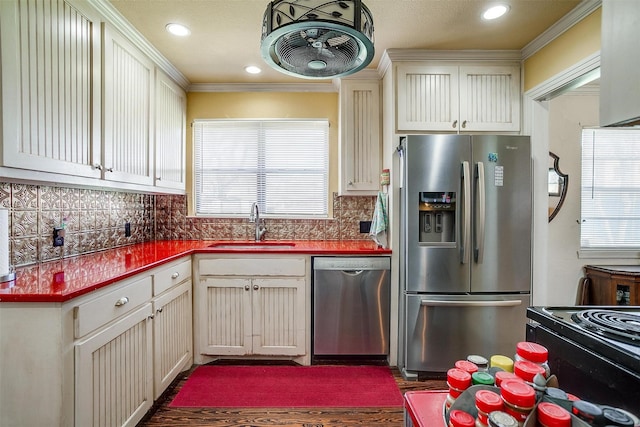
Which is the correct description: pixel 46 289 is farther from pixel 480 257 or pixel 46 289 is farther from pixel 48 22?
pixel 480 257

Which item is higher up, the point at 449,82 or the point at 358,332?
the point at 449,82

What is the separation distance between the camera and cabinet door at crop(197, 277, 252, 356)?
2.49 metres

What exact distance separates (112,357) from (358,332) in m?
1.67

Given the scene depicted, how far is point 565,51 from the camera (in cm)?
208

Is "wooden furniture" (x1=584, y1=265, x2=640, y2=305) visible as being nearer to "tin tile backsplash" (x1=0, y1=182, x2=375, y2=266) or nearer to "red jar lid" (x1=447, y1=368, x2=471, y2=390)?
"tin tile backsplash" (x1=0, y1=182, x2=375, y2=266)

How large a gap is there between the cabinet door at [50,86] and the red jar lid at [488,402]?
6.02 feet

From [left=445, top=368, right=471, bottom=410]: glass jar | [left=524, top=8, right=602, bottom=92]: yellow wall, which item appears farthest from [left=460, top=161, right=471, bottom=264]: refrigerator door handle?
[left=445, top=368, right=471, bottom=410]: glass jar

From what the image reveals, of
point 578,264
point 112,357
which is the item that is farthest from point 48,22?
point 578,264

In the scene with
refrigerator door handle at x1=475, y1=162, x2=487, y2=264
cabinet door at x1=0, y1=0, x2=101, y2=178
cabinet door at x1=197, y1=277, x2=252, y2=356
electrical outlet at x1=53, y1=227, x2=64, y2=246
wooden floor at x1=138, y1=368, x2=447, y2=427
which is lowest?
wooden floor at x1=138, y1=368, x2=447, y2=427

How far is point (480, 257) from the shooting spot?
228 cm

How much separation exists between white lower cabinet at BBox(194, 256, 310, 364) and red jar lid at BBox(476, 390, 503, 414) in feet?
6.51

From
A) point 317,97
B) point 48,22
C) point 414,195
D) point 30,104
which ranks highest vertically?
point 317,97

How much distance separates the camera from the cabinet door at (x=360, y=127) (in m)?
2.78

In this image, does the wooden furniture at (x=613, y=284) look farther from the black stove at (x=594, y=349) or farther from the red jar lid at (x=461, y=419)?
the red jar lid at (x=461, y=419)
